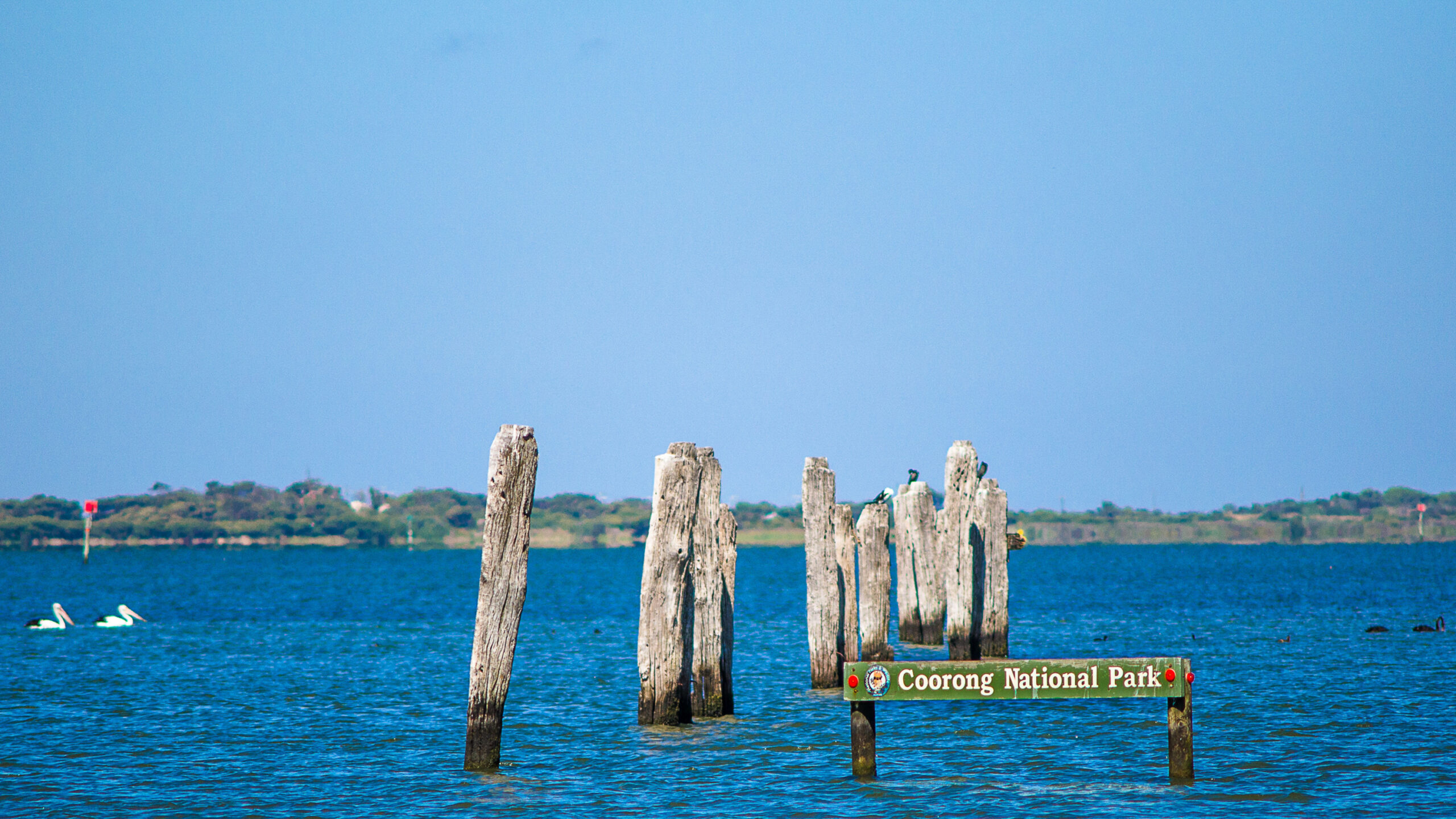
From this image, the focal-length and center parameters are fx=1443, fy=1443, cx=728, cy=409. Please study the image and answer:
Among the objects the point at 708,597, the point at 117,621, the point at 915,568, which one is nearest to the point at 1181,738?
the point at 708,597

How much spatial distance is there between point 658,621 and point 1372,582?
202 ft

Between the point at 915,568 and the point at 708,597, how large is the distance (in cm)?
1147

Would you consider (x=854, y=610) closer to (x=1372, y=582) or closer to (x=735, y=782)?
(x=735, y=782)

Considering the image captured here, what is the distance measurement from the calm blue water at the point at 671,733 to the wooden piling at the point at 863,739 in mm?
224

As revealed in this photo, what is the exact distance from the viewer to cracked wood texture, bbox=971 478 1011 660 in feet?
76.2

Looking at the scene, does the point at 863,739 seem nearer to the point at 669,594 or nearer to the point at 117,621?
the point at 669,594

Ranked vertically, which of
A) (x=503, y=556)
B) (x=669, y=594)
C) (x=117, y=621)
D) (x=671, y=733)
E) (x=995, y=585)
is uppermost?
(x=503, y=556)

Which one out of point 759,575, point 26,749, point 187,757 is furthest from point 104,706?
point 759,575

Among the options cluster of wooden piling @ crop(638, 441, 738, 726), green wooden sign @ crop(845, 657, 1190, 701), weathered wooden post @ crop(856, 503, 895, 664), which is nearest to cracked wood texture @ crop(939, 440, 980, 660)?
weathered wooden post @ crop(856, 503, 895, 664)

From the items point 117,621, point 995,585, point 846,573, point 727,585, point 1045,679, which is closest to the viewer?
point 1045,679

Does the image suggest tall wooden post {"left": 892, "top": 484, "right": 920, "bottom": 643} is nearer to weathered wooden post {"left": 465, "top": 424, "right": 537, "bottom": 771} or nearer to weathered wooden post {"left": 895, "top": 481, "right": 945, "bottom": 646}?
weathered wooden post {"left": 895, "top": 481, "right": 945, "bottom": 646}

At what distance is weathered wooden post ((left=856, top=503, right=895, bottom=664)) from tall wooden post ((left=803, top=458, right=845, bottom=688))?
0.61m

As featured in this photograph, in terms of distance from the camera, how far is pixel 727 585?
1741 centimetres

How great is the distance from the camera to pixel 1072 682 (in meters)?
11.9
